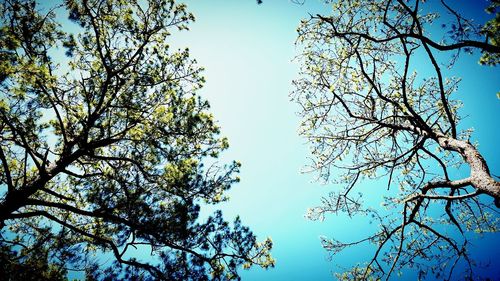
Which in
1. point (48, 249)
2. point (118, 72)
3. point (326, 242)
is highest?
point (118, 72)

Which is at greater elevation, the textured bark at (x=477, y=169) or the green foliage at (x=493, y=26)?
the green foliage at (x=493, y=26)

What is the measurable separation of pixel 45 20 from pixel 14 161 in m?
3.62

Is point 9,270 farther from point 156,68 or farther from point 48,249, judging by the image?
point 156,68

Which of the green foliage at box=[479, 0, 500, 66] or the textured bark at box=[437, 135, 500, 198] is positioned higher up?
the green foliage at box=[479, 0, 500, 66]

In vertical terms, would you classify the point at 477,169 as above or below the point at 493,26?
below

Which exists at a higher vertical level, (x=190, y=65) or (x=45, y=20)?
(x=190, y=65)

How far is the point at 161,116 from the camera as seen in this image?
5.96 m

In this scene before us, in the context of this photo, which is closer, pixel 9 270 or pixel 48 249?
pixel 9 270

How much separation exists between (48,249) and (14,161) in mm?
2952

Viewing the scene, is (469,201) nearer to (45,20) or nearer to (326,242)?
(326,242)

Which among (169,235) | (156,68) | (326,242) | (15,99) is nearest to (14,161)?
(15,99)

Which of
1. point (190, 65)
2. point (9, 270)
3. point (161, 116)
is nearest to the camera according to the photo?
point (9, 270)

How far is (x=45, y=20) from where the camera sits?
4898mm

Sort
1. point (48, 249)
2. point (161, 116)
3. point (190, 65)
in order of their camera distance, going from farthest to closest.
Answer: point (190, 65)
point (161, 116)
point (48, 249)
